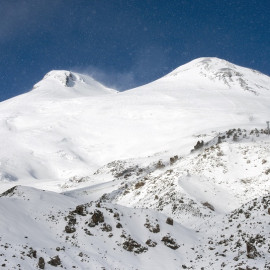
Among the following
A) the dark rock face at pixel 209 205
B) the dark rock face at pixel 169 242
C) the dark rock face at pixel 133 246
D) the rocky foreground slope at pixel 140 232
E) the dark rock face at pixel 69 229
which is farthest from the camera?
the dark rock face at pixel 209 205

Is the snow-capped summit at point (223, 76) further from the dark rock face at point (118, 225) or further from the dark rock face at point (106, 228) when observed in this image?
the dark rock face at point (106, 228)

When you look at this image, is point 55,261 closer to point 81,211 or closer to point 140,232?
point 81,211

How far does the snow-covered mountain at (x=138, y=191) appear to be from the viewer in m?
16.9

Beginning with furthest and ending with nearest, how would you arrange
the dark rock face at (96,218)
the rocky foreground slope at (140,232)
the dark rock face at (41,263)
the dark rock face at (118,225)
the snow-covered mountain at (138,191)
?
the dark rock face at (118,225) → the dark rock face at (96,218) → the snow-covered mountain at (138,191) → the rocky foreground slope at (140,232) → the dark rock face at (41,263)

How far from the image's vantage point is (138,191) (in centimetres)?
3666

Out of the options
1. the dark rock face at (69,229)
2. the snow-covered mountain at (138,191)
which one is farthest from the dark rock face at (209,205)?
the dark rock face at (69,229)

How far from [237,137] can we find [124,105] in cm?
6172

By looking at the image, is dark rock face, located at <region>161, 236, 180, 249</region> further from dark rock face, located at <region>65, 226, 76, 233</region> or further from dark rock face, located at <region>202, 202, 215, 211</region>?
dark rock face, located at <region>202, 202, 215, 211</region>

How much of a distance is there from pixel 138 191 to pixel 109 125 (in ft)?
181

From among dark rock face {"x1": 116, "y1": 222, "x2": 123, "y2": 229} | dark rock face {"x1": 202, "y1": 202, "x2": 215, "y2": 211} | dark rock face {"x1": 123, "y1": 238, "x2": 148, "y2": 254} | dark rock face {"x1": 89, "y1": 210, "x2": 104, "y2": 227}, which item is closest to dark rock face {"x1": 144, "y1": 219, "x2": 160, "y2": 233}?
dark rock face {"x1": 116, "y1": 222, "x2": 123, "y2": 229}

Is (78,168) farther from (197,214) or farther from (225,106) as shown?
(225,106)

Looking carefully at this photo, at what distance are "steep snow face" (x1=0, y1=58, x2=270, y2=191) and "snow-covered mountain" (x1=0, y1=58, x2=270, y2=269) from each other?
0.37 metres

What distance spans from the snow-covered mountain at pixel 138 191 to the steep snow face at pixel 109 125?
0.37m

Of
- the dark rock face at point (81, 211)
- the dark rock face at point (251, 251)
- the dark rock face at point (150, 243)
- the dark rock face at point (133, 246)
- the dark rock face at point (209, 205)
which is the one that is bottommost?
the dark rock face at point (133, 246)
